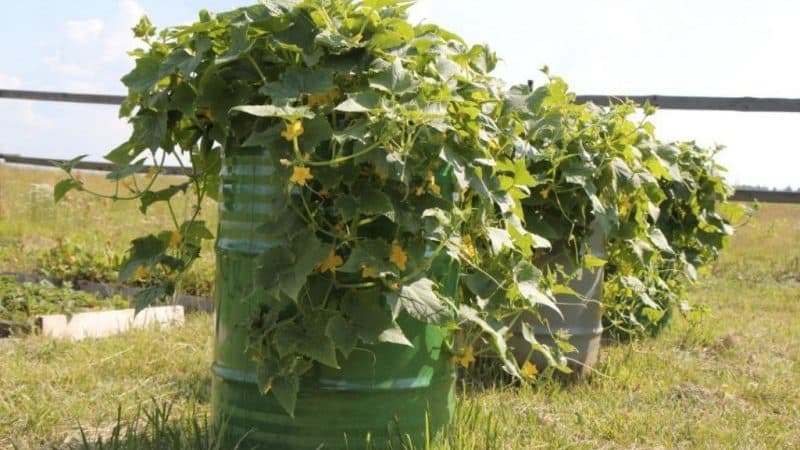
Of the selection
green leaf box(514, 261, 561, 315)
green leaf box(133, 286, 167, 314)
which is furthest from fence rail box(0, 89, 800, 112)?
green leaf box(133, 286, 167, 314)

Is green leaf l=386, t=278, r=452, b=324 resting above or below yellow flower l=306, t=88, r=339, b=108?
below

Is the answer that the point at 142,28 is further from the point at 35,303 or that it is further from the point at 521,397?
the point at 35,303

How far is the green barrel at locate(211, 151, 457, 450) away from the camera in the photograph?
1.74 m

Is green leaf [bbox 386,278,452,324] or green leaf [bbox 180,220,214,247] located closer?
green leaf [bbox 386,278,452,324]

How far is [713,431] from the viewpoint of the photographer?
2.44 meters

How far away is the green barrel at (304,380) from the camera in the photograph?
68.4 inches

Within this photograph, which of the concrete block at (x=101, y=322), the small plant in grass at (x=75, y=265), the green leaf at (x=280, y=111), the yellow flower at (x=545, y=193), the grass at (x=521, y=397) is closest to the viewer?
the green leaf at (x=280, y=111)

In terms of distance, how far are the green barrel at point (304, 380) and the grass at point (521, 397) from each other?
10 centimetres

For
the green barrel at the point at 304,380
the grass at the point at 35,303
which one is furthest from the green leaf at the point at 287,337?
the grass at the point at 35,303

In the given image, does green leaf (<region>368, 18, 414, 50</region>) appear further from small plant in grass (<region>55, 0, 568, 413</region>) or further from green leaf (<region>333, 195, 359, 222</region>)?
green leaf (<region>333, 195, 359, 222</region>)

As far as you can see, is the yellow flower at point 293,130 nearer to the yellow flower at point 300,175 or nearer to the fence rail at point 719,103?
the yellow flower at point 300,175

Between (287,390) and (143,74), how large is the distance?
0.71m

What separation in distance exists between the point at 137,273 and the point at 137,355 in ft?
4.26

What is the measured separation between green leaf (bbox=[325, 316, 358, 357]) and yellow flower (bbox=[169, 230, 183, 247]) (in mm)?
487
